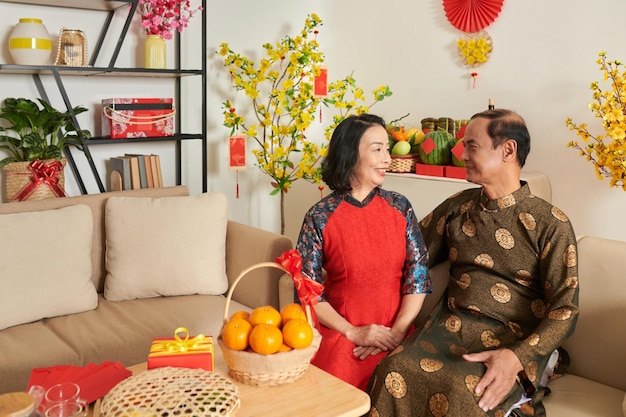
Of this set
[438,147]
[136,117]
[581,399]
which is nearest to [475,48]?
[438,147]

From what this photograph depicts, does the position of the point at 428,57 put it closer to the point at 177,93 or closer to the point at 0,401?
the point at 177,93

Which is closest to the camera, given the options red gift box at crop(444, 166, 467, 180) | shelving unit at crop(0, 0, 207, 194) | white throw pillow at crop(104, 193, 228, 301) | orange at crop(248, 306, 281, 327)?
orange at crop(248, 306, 281, 327)

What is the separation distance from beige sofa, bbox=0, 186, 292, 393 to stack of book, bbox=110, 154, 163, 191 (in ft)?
1.17

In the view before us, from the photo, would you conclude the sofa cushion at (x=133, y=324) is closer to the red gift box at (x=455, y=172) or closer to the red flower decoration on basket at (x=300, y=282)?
the red flower decoration on basket at (x=300, y=282)

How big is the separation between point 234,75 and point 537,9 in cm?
162

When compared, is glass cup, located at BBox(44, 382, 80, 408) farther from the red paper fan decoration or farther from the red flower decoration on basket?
the red paper fan decoration

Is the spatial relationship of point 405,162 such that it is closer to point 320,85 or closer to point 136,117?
point 320,85

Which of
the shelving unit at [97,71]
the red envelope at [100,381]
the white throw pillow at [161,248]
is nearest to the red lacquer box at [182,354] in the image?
the red envelope at [100,381]

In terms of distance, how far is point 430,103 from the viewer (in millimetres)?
3906

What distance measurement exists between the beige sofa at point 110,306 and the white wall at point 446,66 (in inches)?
35.4

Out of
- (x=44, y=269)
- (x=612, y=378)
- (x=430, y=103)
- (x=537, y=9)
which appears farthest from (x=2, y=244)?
(x=537, y=9)

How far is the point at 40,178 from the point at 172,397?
6.30ft

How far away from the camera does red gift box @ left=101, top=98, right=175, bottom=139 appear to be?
3.36 metres

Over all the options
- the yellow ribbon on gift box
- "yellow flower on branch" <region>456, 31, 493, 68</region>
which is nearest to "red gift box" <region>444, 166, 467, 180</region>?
"yellow flower on branch" <region>456, 31, 493, 68</region>
